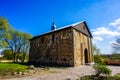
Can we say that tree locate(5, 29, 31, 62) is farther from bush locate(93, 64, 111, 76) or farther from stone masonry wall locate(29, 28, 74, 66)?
bush locate(93, 64, 111, 76)

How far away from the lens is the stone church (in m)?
19.5

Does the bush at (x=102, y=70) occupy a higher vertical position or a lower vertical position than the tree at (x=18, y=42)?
lower

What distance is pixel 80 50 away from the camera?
2119cm

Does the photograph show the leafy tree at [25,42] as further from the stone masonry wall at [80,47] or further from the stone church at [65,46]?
the stone masonry wall at [80,47]

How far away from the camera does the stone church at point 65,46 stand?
1951 centimetres

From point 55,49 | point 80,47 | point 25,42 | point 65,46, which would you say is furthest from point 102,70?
point 25,42

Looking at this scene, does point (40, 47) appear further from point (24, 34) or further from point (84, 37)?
point (24, 34)

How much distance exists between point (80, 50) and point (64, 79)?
12725mm

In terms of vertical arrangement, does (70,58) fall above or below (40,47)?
below

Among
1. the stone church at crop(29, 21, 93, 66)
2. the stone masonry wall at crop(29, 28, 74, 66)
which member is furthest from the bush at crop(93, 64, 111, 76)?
the stone masonry wall at crop(29, 28, 74, 66)

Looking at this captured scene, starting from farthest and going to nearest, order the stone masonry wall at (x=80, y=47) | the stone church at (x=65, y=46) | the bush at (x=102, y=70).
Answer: the stone masonry wall at (x=80, y=47)
the stone church at (x=65, y=46)
the bush at (x=102, y=70)

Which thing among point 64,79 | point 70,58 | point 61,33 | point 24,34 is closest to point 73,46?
point 70,58

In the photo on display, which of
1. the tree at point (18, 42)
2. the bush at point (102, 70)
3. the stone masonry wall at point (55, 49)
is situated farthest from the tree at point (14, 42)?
the bush at point (102, 70)

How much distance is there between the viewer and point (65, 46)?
20062 mm
